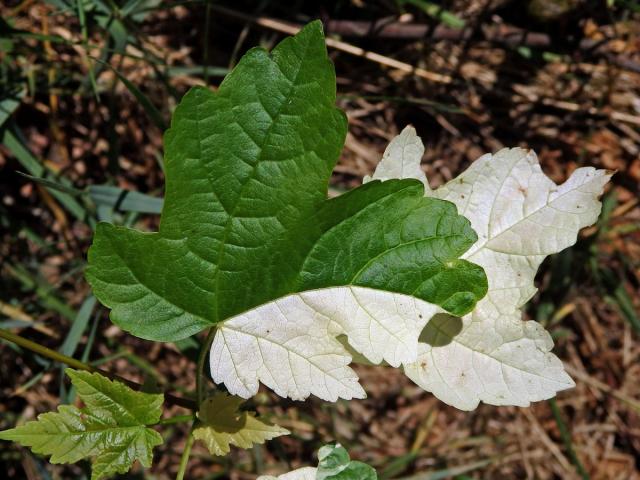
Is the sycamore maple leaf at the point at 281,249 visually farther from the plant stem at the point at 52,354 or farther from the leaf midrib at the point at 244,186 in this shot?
the plant stem at the point at 52,354

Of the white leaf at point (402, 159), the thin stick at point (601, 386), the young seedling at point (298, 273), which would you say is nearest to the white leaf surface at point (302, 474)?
the young seedling at point (298, 273)

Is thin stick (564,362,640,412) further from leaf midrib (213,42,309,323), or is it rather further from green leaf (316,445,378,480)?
leaf midrib (213,42,309,323)

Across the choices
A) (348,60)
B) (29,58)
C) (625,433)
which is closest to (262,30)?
(348,60)

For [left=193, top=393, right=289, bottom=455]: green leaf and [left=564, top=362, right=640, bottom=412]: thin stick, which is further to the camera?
[left=564, top=362, right=640, bottom=412]: thin stick

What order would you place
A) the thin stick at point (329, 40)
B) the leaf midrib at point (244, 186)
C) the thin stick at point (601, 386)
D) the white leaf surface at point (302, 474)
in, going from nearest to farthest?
the leaf midrib at point (244, 186)
the white leaf surface at point (302, 474)
the thin stick at point (329, 40)
the thin stick at point (601, 386)

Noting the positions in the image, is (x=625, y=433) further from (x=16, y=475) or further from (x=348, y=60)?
(x=16, y=475)

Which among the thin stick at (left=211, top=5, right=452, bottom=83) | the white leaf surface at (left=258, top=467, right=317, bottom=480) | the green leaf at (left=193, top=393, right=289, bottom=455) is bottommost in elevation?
the white leaf surface at (left=258, top=467, right=317, bottom=480)

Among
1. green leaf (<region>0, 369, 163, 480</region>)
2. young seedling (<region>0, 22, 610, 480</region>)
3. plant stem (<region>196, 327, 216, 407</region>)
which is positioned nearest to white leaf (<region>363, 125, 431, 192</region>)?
young seedling (<region>0, 22, 610, 480</region>)
